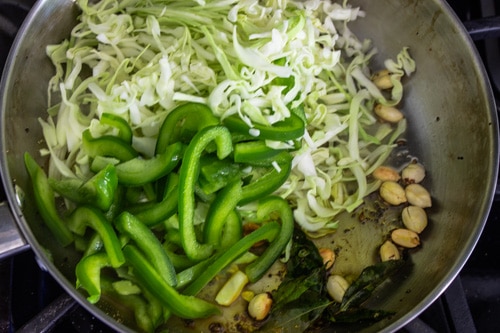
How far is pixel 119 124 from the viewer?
1.35 metres

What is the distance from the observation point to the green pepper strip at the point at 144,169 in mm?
1292

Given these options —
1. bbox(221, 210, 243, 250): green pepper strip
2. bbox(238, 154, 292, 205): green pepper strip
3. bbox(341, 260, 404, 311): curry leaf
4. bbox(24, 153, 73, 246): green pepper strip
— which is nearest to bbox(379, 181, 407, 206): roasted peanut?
bbox(341, 260, 404, 311): curry leaf

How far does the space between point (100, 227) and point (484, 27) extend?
1042 millimetres

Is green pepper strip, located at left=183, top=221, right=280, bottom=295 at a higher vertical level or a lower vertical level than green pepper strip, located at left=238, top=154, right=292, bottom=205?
lower

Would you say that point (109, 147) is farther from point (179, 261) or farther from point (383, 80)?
point (383, 80)

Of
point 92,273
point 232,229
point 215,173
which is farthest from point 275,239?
point 92,273

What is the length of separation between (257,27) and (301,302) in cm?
66

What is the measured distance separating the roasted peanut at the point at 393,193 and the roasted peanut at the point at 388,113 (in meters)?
0.18

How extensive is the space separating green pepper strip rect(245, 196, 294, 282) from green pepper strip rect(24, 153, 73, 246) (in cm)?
42

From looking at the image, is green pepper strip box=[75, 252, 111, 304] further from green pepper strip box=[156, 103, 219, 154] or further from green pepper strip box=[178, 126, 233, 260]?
green pepper strip box=[156, 103, 219, 154]

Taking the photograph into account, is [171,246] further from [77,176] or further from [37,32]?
[37,32]

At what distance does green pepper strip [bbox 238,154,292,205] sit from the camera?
Result: 1.38 meters

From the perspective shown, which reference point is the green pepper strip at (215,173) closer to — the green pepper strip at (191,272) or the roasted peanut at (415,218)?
the green pepper strip at (191,272)

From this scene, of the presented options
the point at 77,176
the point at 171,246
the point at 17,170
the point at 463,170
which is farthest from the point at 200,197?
the point at 463,170
